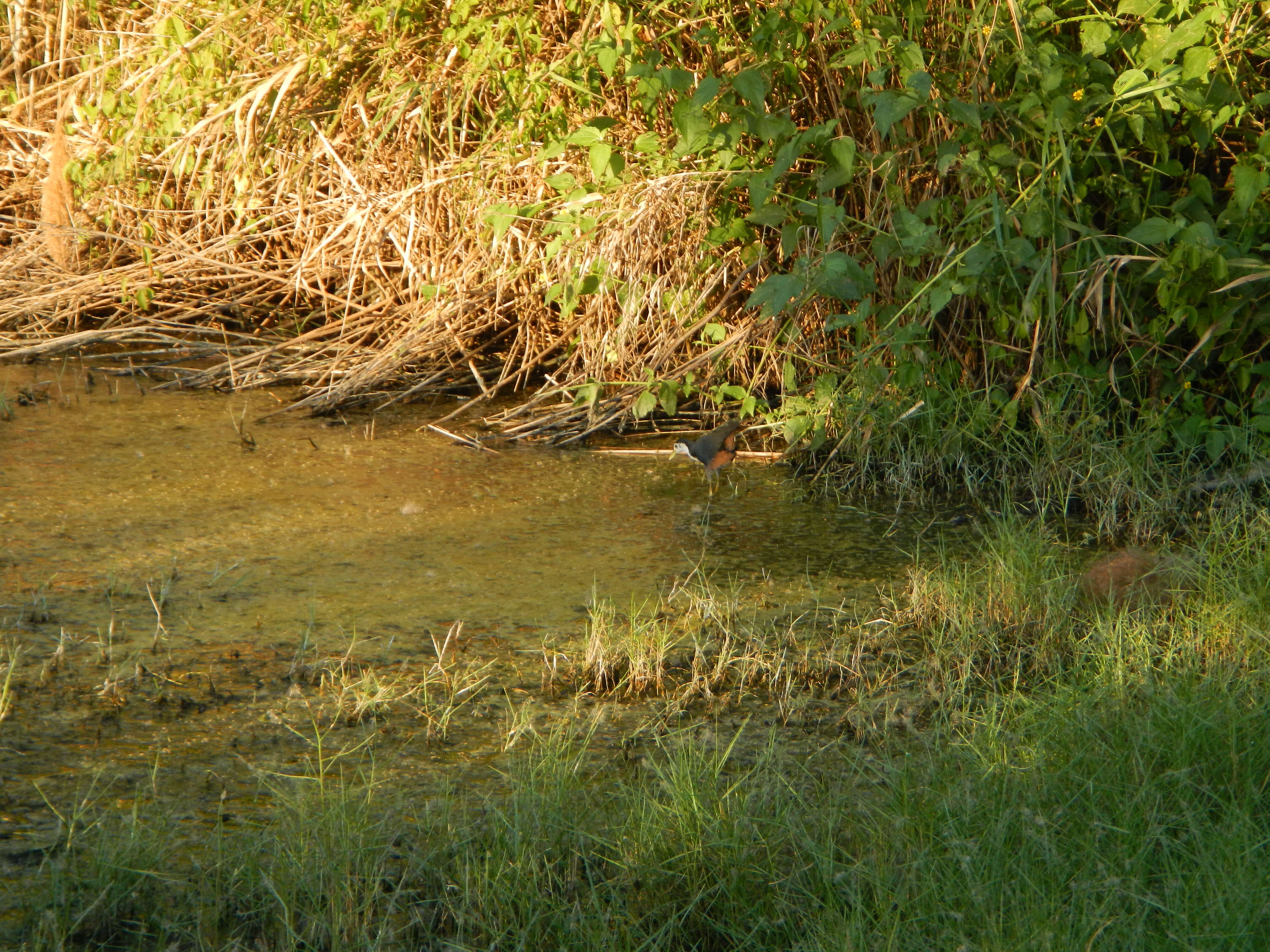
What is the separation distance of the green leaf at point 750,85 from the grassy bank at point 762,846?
6.00 feet

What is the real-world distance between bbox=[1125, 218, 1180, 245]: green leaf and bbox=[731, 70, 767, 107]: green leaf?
102 centimetres

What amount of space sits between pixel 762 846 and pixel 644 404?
2329mm

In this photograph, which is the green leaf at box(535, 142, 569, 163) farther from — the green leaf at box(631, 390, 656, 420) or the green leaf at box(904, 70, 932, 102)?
the green leaf at box(904, 70, 932, 102)

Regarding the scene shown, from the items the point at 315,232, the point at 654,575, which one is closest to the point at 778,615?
the point at 654,575

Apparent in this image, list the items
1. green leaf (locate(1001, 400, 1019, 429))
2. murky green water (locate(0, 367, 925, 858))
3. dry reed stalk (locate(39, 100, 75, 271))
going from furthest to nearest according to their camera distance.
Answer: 1. dry reed stalk (locate(39, 100, 75, 271))
2. green leaf (locate(1001, 400, 1019, 429))
3. murky green water (locate(0, 367, 925, 858))

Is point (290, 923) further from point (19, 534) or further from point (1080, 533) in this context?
point (1080, 533)

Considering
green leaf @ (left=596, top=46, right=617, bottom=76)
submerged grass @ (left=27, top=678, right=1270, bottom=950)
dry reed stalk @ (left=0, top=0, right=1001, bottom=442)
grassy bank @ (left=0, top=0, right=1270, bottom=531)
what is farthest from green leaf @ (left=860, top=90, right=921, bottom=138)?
submerged grass @ (left=27, top=678, right=1270, bottom=950)

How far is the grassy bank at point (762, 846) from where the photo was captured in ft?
5.54

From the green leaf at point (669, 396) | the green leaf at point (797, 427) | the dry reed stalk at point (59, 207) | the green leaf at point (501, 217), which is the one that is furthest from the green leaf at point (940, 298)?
the dry reed stalk at point (59, 207)

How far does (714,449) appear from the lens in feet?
12.5

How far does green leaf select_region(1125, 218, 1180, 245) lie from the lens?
322 cm

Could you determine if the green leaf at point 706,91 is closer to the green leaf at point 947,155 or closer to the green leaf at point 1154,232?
the green leaf at point 947,155

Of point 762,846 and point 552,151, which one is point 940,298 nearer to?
point 552,151

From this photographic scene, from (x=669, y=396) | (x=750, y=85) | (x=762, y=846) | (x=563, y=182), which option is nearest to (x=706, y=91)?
(x=750, y=85)
